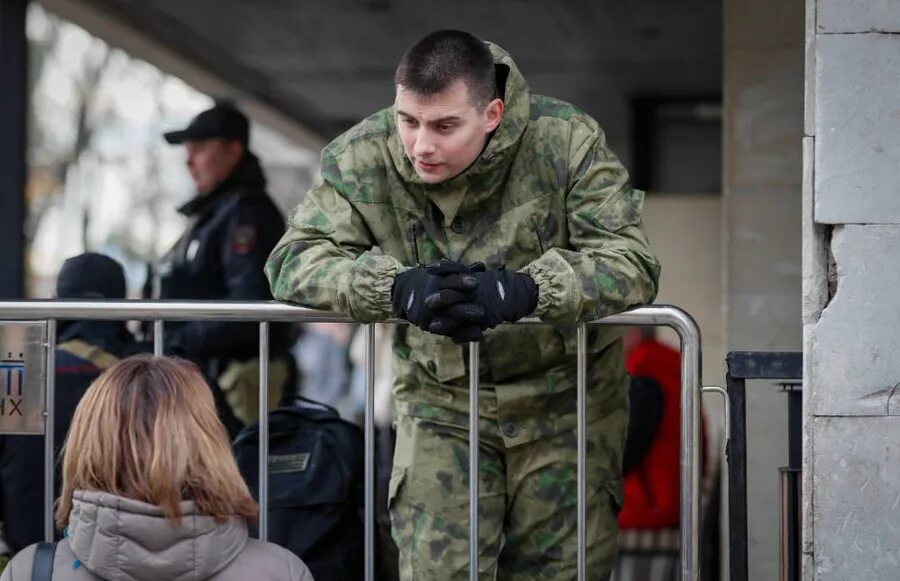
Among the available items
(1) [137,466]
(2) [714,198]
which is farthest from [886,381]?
(2) [714,198]

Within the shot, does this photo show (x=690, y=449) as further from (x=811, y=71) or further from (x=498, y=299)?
(x=811, y=71)

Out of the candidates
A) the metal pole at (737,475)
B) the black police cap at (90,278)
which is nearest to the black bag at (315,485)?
the black police cap at (90,278)

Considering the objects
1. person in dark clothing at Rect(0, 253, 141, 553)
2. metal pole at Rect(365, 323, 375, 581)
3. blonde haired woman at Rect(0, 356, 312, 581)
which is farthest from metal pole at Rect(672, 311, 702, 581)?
person in dark clothing at Rect(0, 253, 141, 553)

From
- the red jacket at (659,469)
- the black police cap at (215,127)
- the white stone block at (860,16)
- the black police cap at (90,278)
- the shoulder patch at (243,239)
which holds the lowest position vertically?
the red jacket at (659,469)

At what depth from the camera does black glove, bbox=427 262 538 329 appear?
11.0 ft

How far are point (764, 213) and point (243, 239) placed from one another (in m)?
2.00

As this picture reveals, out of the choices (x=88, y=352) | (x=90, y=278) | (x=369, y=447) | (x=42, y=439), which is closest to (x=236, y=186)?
(x=90, y=278)

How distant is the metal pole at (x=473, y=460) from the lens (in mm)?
3764

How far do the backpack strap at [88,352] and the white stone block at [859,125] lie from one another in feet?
7.48

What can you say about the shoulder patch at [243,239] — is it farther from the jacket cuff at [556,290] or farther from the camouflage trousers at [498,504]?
the jacket cuff at [556,290]

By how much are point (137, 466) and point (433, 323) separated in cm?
90

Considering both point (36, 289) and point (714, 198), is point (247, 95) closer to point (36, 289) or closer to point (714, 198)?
point (36, 289)

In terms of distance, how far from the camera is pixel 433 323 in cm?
337

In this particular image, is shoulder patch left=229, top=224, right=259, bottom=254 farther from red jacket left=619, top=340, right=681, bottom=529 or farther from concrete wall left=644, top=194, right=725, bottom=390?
concrete wall left=644, top=194, right=725, bottom=390
